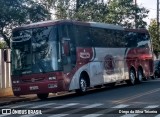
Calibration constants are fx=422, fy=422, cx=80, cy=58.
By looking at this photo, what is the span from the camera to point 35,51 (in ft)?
60.5

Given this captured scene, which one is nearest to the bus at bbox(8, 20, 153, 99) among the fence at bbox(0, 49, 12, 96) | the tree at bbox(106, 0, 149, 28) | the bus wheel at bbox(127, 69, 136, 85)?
the fence at bbox(0, 49, 12, 96)

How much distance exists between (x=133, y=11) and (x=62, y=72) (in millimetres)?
19733

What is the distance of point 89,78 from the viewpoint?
20.6m

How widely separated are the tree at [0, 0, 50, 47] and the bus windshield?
5.78ft

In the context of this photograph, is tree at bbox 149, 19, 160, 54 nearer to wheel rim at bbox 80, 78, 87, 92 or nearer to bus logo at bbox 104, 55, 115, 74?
bus logo at bbox 104, 55, 115, 74

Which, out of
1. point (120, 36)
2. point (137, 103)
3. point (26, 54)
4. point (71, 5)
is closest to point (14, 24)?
point (26, 54)

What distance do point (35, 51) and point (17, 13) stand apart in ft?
10.7

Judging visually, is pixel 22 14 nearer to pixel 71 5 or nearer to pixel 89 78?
pixel 89 78

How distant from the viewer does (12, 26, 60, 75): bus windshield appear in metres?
18.1

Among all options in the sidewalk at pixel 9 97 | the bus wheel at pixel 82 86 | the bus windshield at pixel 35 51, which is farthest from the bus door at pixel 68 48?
the sidewalk at pixel 9 97

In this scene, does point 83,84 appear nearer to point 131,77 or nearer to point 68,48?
point 68,48

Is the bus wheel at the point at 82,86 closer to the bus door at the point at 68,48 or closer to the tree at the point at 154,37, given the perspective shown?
the bus door at the point at 68,48

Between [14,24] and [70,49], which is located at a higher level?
[14,24]

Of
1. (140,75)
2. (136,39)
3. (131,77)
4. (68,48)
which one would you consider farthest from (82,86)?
(140,75)
